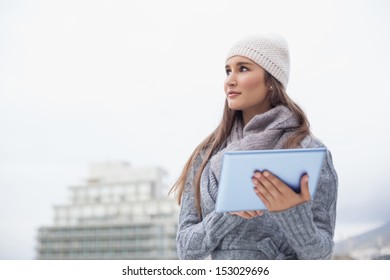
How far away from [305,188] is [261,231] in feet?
0.56

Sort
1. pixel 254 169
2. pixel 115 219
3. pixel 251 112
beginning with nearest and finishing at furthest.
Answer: pixel 254 169
pixel 251 112
pixel 115 219

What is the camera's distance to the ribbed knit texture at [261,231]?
1039 millimetres

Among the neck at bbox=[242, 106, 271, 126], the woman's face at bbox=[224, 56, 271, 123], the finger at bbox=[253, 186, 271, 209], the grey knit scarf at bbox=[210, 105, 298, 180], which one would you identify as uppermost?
the woman's face at bbox=[224, 56, 271, 123]

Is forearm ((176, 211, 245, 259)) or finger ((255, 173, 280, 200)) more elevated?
finger ((255, 173, 280, 200))

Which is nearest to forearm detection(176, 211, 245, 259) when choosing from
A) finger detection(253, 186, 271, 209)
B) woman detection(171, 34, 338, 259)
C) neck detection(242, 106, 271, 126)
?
A: woman detection(171, 34, 338, 259)

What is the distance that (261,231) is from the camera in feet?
3.63

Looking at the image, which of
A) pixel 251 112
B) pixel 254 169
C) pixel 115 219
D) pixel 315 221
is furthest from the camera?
pixel 115 219

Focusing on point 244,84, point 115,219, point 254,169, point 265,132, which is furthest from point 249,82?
point 115,219

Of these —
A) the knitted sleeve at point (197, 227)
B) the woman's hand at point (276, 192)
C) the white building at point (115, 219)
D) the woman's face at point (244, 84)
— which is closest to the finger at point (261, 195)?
the woman's hand at point (276, 192)

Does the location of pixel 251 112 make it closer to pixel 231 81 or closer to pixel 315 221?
pixel 231 81

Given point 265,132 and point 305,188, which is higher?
point 265,132

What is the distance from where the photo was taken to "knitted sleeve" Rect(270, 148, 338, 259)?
1.01 metres

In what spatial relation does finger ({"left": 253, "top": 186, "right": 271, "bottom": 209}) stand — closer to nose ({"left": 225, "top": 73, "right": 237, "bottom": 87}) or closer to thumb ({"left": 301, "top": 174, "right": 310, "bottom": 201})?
thumb ({"left": 301, "top": 174, "right": 310, "bottom": 201})
